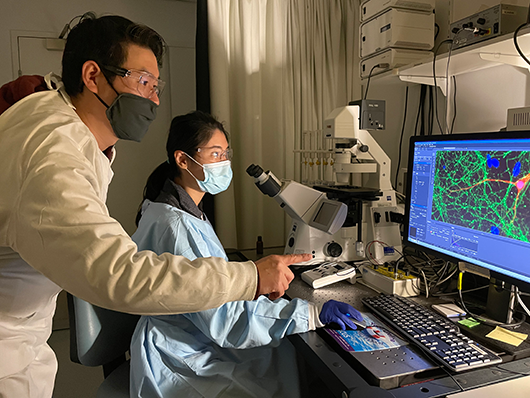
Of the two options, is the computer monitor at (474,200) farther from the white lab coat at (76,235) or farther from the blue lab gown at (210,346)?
the white lab coat at (76,235)

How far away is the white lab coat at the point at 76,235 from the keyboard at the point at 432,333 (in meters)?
0.49

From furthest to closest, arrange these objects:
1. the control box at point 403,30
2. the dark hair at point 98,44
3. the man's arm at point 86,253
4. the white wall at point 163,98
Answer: the white wall at point 163,98, the control box at point 403,30, the dark hair at point 98,44, the man's arm at point 86,253

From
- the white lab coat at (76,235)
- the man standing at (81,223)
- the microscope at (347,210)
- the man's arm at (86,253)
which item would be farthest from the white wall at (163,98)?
the man's arm at (86,253)

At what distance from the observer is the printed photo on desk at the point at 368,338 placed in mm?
950

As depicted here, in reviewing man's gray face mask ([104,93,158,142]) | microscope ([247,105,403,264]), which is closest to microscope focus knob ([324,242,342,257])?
microscope ([247,105,403,264])

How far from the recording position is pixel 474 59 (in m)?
1.49

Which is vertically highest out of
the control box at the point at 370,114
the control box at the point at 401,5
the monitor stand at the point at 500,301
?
the control box at the point at 401,5

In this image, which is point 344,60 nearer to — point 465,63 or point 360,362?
point 465,63

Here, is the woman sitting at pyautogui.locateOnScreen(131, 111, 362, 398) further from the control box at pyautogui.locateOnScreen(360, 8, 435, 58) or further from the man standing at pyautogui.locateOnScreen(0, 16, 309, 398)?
the control box at pyautogui.locateOnScreen(360, 8, 435, 58)

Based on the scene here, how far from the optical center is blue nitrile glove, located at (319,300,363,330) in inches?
41.8

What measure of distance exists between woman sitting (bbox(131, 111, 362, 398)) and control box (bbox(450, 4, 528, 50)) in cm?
101

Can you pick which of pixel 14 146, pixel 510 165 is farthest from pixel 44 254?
pixel 510 165

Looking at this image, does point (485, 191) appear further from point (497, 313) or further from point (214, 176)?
point (214, 176)

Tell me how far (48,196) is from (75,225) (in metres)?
0.06
